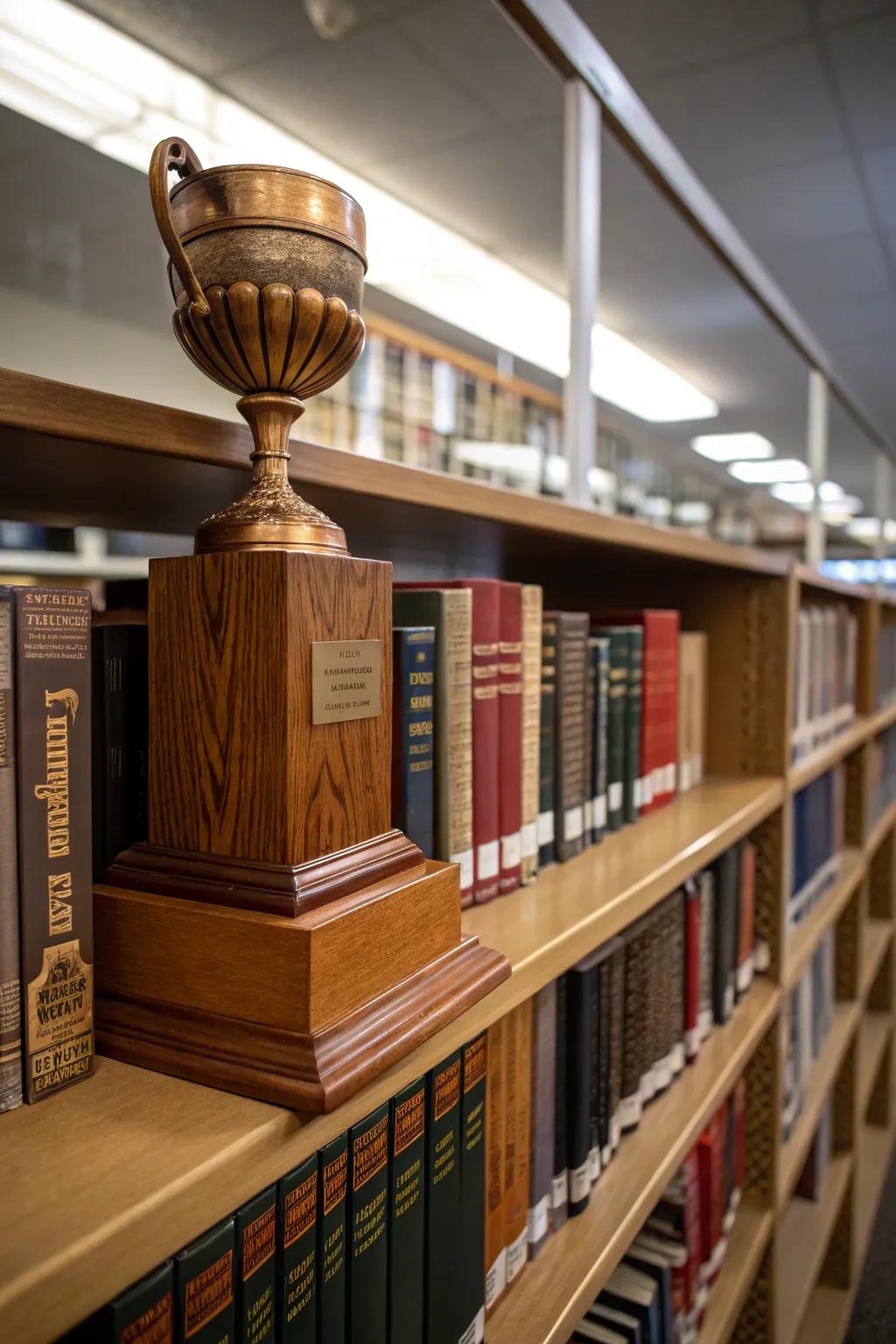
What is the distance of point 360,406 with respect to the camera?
9.84 ft

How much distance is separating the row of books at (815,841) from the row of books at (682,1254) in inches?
18.8

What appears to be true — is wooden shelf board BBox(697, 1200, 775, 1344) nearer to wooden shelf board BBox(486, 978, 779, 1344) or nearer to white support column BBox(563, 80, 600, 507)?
wooden shelf board BBox(486, 978, 779, 1344)

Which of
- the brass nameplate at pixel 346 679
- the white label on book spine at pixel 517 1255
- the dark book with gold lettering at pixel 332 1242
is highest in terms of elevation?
the brass nameplate at pixel 346 679

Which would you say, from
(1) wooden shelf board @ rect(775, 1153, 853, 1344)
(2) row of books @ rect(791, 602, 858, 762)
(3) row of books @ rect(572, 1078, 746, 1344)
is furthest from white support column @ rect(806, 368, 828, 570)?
(3) row of books @ rect(572, 1078, 746, 1344)

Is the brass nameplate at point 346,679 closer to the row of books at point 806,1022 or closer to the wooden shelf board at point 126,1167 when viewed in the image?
the wooden shelf board at point 126,1167

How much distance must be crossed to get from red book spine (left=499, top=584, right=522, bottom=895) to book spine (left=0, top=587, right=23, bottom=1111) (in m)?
0.42

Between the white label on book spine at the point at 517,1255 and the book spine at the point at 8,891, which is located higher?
the book spine at the point at 8,891

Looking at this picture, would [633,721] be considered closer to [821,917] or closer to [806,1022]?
[821,917]

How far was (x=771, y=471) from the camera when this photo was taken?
8141 millimetres

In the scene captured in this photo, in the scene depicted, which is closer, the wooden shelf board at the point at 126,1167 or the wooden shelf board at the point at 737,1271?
the wooden shelf board at the point at 126,1167

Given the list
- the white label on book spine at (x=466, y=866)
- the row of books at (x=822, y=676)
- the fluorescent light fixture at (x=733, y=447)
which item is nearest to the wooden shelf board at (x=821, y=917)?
the row of books at (x=822, y=676)

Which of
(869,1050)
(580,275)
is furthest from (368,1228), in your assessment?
(869,1050)

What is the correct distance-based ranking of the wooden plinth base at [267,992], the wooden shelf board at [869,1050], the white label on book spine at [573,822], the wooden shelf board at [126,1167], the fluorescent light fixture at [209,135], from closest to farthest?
1. the wooden shelf board at [126,1167]
2. the wooden plinth base at [267,992]
3. the white label on book spine at [573,822]
4. the fluorescent light fixture at [209,135]
5. the wooden shelf board at [869,1050]

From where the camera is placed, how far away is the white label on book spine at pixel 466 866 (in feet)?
2.35
